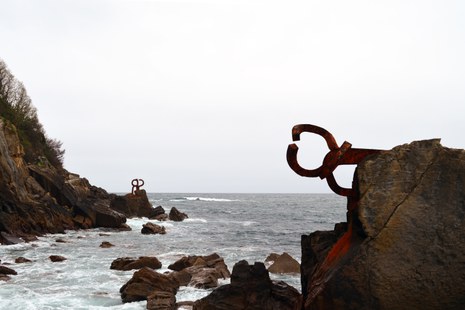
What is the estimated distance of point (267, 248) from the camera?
24203 millimetres

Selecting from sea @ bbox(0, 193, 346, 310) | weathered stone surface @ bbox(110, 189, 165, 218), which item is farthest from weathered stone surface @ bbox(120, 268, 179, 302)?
weathered stone surface @ bbox(110, 189, 165, 218)

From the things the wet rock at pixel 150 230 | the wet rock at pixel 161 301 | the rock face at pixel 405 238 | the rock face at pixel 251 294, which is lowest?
the wet rock at pixel 150 230

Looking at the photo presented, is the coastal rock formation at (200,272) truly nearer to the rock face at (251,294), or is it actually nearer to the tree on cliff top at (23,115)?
the rock face at (251,294)

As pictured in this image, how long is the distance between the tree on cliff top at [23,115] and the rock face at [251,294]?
3593 centimetres

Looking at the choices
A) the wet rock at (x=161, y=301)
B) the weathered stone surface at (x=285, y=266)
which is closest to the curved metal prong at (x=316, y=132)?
the wet rock at (x=161, y=301)

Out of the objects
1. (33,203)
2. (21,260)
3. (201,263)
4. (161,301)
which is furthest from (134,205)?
(161,301)

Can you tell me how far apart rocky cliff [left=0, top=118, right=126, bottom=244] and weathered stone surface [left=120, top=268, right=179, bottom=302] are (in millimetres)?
12750

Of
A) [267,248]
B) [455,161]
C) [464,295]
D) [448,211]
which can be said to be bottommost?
[267,248]

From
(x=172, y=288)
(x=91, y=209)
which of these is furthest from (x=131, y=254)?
(x=91, y=209)

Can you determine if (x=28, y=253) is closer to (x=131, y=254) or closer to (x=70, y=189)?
(x=131, y=254)

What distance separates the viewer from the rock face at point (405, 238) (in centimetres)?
438

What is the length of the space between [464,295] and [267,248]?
66.3 ft

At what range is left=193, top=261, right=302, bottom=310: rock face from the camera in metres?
7.94

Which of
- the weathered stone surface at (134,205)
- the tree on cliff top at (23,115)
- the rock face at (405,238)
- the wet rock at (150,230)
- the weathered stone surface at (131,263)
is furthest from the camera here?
the weathered stone surface at (134,205)
